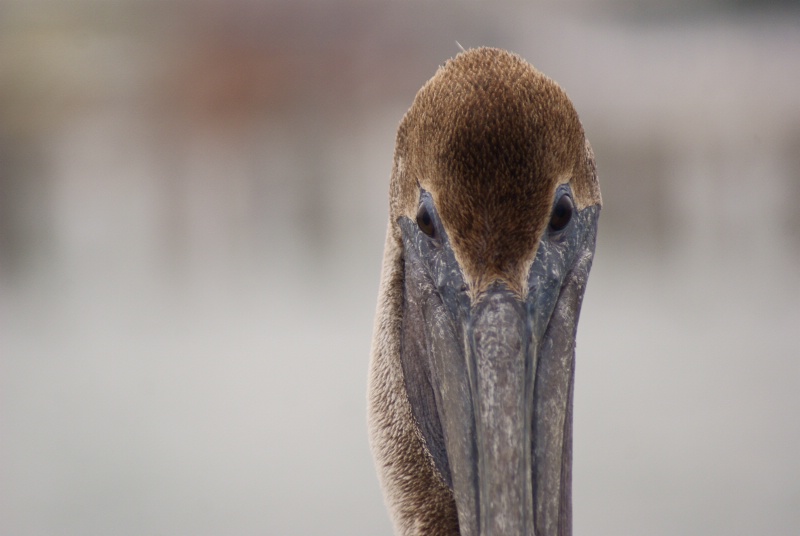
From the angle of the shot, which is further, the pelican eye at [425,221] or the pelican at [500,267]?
the pelican eye at [425,221]

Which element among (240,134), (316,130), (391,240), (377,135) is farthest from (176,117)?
(391,240)

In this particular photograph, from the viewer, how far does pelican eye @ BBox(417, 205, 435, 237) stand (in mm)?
1167

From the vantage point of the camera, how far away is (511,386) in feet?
3.48

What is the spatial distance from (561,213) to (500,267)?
0.14 meters

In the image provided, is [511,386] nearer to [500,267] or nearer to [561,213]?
[500,267]

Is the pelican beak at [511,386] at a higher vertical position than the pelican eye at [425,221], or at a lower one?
lower

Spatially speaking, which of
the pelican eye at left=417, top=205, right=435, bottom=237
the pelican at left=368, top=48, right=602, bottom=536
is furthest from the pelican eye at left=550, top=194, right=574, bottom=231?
the pelican eye at left=417, top=205, right=435, bottom=237

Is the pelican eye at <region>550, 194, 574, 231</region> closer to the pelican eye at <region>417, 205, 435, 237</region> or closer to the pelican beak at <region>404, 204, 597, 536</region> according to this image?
the pelican beak at <region>404, 204, 597, 536</region>

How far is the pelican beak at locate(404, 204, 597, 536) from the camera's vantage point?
3.49 ft

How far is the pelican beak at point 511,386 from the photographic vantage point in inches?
41.8

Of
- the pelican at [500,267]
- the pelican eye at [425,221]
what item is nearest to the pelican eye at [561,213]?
the pelican at [500,267]

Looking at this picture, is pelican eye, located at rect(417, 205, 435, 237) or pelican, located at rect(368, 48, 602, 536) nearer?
pelican, located at rect(368, 48, 602, 536)

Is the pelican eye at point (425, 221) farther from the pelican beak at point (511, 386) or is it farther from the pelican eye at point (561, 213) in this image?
the pelican eye at point (561, 213)

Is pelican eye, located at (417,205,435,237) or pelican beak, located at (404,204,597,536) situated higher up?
pelican eye, located at (417,205,435,237)
